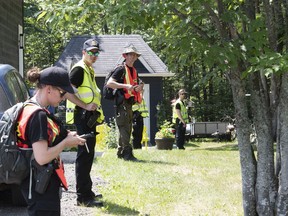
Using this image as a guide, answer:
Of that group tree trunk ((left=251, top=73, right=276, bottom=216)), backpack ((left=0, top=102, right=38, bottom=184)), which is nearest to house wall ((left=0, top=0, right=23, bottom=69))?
tree trunk ((left=251, top=73, right=276, bottom=216))

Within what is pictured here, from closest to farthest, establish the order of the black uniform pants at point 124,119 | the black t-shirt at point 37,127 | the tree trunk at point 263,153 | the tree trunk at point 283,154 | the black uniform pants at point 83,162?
1. the black t-shirt at point 37,127
2. the tree trunk at point 283,154
3. the tree trunk at point 263,153
4. the black uniform pants at point 83,162
5. the black uniform pants at point 124,119

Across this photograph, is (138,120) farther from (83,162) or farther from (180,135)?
(83,162)

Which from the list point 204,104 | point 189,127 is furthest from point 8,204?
point 204,104

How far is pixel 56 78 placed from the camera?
3.88 metres

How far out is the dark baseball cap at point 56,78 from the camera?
12.7 ft

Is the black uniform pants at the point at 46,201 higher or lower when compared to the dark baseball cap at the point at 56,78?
lower

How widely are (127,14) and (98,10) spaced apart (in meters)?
0.35

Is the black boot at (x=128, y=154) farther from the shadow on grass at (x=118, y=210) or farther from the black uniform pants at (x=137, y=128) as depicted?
the shadow on grass at (x=118, y=210)

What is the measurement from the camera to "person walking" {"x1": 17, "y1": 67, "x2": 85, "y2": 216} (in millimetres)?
3684

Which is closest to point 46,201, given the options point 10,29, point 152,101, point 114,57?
point 10,29

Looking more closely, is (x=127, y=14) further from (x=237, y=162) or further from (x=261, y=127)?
(x=237, y=162)

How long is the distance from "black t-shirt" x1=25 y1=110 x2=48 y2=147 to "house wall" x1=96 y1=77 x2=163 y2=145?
19389 millimetres

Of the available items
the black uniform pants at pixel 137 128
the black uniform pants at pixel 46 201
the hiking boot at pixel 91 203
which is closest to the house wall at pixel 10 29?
the black uniform pants at pixel 137 128

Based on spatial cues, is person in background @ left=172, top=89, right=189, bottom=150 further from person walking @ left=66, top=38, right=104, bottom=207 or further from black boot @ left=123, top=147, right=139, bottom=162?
person walking @ left=66, top=38, right=104, bottom=207
